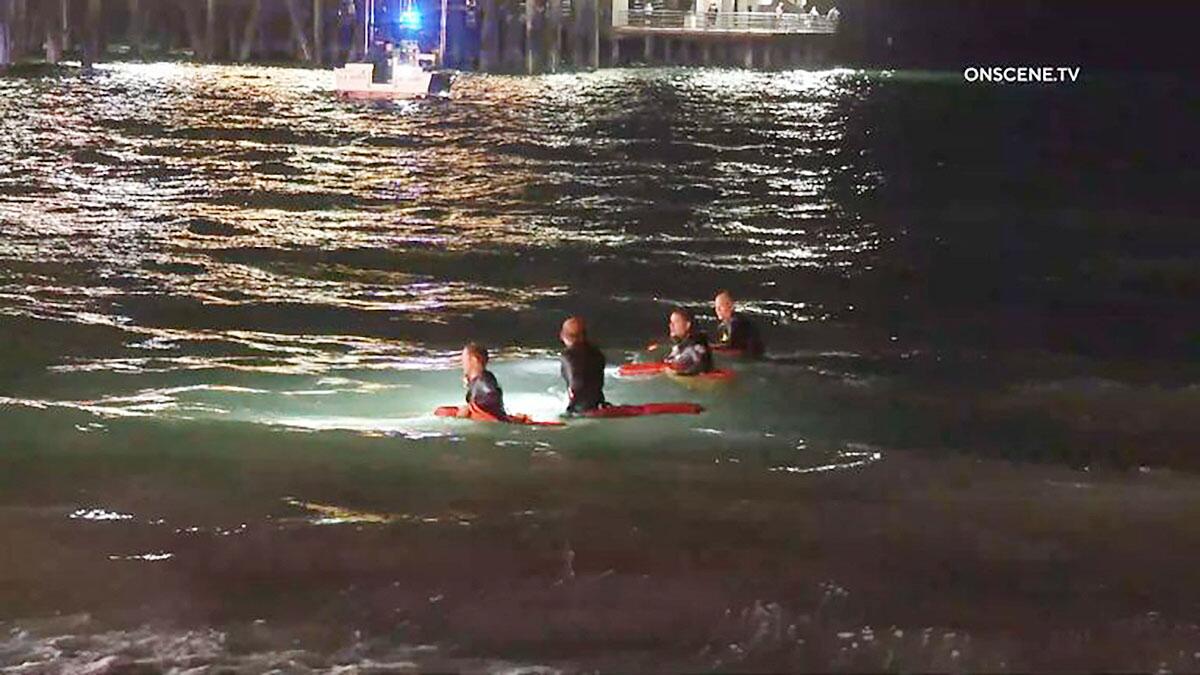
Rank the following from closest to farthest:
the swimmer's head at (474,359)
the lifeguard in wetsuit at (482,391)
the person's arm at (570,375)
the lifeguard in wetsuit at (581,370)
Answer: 1. the swimmer's head at (474,359)
2. the lifeguard in wetsuit at (482,391)
3. the lifeguard in wetsuit at (581,370)
4. the person's arm at (570,375)

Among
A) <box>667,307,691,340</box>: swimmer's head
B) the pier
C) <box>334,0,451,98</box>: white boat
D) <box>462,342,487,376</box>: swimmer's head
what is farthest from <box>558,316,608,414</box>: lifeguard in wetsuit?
the pier

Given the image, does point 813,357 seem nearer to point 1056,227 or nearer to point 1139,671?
point 1139,671

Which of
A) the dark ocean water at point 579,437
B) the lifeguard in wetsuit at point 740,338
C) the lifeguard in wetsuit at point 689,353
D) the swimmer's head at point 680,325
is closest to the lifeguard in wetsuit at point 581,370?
the dark ocean water at point 579,437

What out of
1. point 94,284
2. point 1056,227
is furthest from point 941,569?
point 1056,227

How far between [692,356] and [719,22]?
419 ft

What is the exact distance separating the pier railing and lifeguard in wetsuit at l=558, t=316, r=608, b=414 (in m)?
128

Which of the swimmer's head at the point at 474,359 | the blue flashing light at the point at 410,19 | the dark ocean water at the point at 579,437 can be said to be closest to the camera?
the dark ocean water at the point at 579,437

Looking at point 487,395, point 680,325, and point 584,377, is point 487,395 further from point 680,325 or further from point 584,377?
point 680,325

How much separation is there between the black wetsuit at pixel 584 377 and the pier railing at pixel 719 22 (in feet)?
421

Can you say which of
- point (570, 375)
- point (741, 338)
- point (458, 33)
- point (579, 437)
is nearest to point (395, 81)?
point (458, 33)

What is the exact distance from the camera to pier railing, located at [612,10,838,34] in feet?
470

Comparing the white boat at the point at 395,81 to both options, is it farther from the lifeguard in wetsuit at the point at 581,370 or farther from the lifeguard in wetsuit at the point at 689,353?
the lifeguard in wetsuit at the point at 581,370

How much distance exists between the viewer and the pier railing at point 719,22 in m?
143

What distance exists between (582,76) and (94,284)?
10265cm
